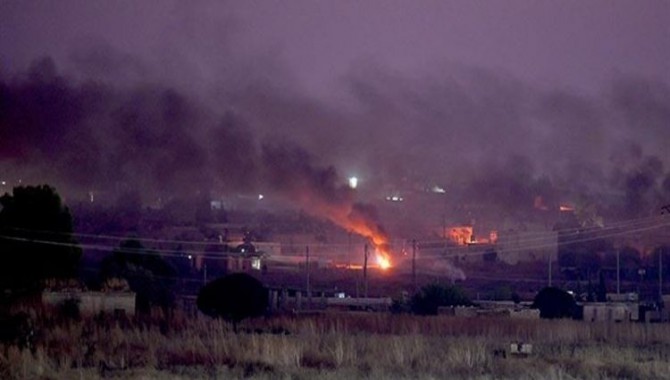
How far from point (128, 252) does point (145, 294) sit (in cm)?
816

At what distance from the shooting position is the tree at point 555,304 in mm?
39094

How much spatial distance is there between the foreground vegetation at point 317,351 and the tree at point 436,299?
11647 mm

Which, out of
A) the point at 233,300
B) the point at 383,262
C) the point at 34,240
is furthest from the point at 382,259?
the point at 233,300

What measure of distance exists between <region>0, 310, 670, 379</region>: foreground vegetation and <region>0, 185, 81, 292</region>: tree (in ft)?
37.6

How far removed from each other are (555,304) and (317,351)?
2076 cm

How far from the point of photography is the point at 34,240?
129 ft

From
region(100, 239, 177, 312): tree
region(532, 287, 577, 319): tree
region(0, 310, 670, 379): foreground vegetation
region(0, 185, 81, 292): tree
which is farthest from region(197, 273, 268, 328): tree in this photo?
region(532, 287, 577, 319): tree

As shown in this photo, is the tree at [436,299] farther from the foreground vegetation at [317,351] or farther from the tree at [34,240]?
the tree at [34,240]

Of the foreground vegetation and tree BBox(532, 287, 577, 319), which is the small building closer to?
tree BBox(532, 287, 577, 319)

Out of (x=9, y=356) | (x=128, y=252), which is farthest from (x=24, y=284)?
(x=9, y=356)

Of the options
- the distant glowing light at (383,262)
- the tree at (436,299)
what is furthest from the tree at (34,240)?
the distant glowing light at (383,262)

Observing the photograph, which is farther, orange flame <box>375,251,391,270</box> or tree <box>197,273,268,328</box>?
orange flame <box>375,251,391,270</box>

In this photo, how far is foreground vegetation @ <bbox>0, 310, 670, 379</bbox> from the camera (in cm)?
1784

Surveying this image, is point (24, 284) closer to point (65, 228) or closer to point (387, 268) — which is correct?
point (65, 228)
